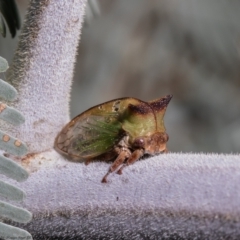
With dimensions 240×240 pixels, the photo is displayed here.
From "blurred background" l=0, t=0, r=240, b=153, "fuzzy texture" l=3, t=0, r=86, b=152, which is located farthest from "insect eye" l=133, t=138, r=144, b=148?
"blurred background" l=0, t=0, r=240, b=153

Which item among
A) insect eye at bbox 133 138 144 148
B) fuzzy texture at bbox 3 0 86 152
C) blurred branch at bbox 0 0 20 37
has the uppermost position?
blurred branch at bbox 0 0 20 37

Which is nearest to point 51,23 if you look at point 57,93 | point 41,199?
point 57,93

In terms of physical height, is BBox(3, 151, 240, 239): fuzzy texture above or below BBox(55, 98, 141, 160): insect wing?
below

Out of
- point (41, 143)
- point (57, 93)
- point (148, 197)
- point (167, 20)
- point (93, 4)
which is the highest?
point (167, 20)

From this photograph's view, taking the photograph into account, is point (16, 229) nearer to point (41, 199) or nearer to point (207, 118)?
point (41, 199)

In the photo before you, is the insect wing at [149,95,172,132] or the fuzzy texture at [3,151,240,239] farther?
the insect wing at [149,95,172,132]

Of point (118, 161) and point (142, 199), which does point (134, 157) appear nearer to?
point (118, 161)

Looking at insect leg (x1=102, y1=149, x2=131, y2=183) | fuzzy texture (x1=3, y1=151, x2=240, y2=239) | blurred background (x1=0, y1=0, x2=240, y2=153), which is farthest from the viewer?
blurred background (x1=0, y1=0, x2=240, y2=153)

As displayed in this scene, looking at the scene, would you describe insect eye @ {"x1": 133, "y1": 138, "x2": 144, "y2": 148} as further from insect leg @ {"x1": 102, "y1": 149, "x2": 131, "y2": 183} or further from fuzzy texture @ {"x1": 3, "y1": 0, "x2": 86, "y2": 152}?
fuzzy texture @ {"x1": 3, "y1": 0, "x2": 86, "y2": 152}
